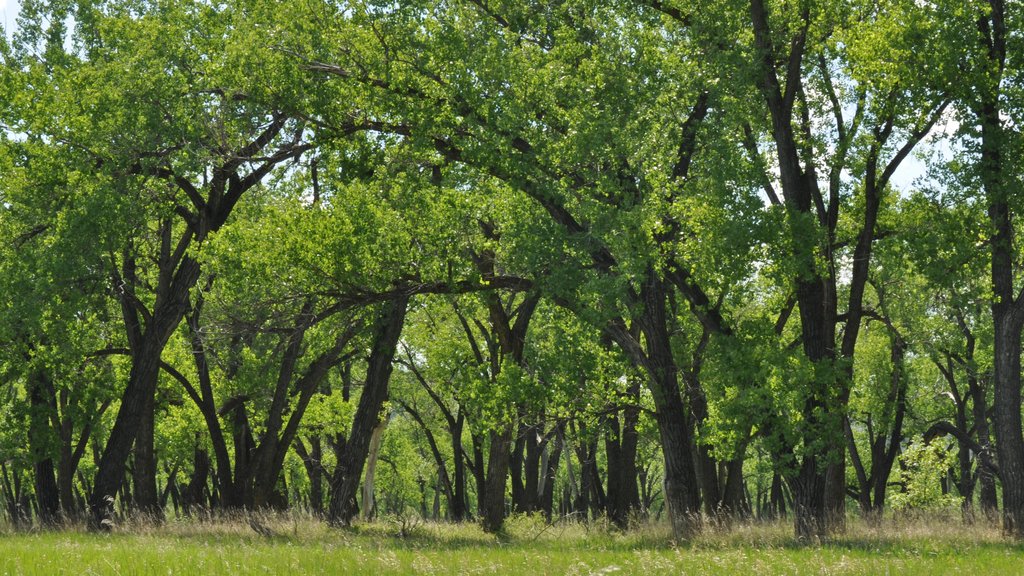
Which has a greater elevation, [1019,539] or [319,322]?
[319,322]

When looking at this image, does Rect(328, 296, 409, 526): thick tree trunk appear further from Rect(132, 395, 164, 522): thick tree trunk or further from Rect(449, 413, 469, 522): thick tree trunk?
Rect(449, 413, 469, 522): thick tree trunk

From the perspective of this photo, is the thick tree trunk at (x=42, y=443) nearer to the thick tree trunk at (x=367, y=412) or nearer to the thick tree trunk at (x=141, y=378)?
the thick tree trunk at (x=141, y=378)

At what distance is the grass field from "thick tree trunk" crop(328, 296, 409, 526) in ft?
12.8

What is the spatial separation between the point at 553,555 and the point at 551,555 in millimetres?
382

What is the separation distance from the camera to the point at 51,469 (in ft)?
99.6

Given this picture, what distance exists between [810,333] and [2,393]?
24237mm

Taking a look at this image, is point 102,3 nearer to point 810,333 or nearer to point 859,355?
point 810,333

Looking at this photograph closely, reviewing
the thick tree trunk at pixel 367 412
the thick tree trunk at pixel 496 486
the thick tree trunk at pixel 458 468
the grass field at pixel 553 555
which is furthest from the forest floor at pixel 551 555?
the thick tree trunk at pixel 458 468

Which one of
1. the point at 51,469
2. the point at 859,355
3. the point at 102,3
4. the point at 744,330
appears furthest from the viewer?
the point at 859,355

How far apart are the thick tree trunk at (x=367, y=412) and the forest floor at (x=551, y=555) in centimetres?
355

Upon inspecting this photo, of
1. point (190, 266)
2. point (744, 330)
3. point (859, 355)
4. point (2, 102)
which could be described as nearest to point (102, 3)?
point (2, 102)

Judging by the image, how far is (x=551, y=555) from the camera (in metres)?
13.6

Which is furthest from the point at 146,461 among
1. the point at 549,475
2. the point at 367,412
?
the point at 549,475

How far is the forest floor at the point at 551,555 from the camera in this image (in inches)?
460
